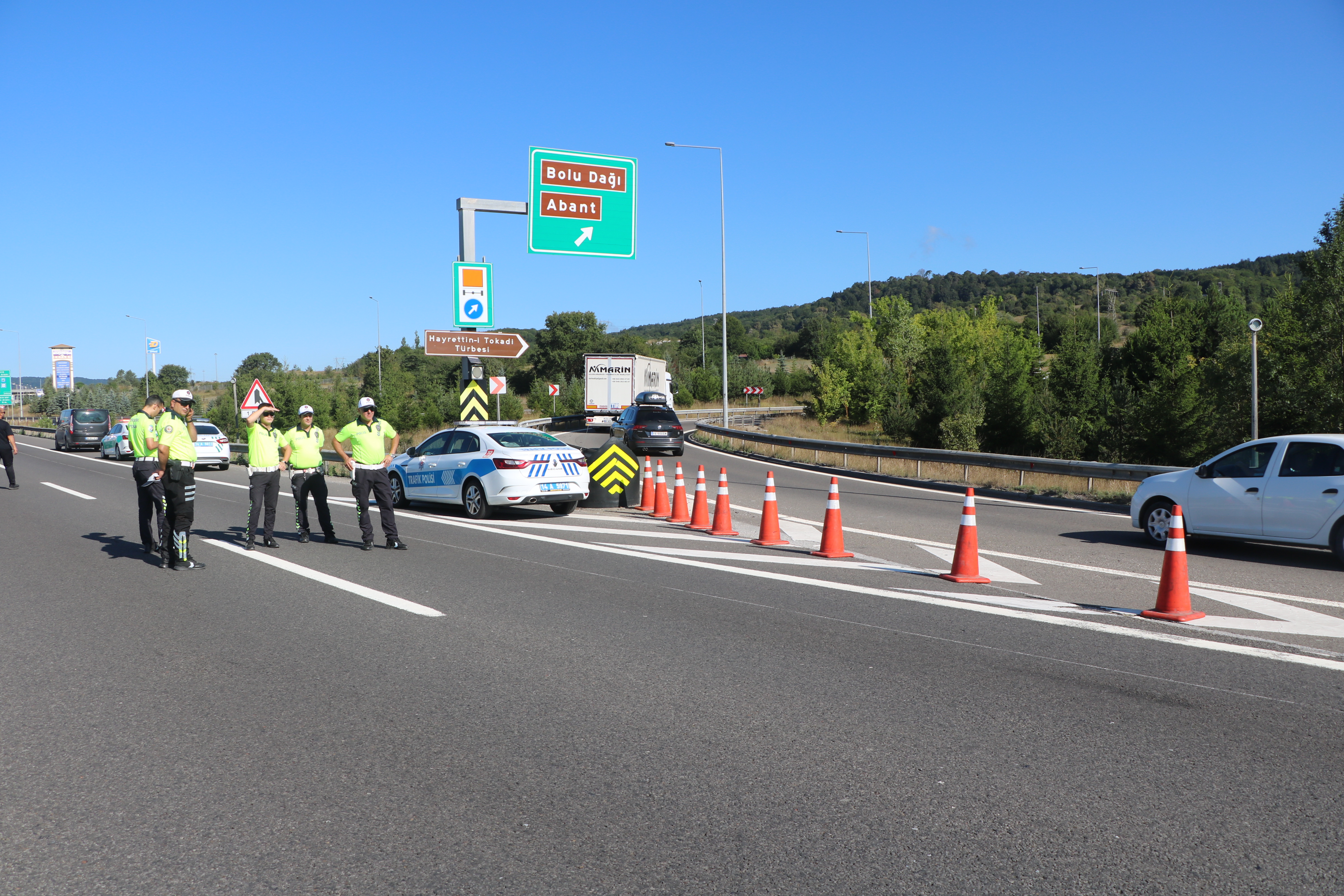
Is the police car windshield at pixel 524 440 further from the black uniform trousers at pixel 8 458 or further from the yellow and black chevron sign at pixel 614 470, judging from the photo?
the black uniform trousers at pixel 8 458

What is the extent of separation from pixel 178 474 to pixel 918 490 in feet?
53.4

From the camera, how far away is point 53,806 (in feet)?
13.3

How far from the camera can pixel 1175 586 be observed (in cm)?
784

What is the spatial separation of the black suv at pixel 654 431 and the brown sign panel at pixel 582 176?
11933 mm

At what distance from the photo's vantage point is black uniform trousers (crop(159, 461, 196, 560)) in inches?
403

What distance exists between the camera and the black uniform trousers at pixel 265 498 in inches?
476

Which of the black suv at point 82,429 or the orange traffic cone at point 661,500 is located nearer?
the orange traffic cone at point 661,500

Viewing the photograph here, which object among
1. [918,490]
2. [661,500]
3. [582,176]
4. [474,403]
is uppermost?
[582,176]

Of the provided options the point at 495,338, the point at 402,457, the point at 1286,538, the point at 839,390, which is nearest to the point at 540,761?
the point at 1286,538

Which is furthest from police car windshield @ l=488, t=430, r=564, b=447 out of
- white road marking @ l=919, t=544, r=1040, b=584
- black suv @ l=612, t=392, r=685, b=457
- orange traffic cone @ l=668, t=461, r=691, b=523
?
black suv @ l=612, t=392, r=685, b=457

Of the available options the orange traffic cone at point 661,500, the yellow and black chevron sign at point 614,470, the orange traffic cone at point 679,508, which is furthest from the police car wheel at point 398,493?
the orange traffic cone at point 679,508

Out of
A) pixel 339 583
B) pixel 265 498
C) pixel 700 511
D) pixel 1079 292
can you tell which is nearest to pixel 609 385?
pixel 700 511

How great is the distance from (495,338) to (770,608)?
46.1 ft

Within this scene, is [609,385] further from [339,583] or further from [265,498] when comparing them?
[339,583]
